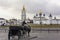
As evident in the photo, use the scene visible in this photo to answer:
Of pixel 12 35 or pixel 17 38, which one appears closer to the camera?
→ pixel 12 35

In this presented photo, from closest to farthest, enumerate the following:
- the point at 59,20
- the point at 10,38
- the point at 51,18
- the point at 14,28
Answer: the point at 14,28 → the point at 10,38 → the point at 59,20 → the point at 51,18

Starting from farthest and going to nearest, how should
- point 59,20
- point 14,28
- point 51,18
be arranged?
point 51,18, point 59,20, point 14,28

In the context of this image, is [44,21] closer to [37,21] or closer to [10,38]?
[37,21]

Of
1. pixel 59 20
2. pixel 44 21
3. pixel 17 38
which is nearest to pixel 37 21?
pixel 44 21

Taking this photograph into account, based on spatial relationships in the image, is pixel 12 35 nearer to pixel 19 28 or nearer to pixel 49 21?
pixel 19 28

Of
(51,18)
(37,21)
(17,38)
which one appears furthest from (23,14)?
(17,38)

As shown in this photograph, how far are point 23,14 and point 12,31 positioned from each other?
338 ft

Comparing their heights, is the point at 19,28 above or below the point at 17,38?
above

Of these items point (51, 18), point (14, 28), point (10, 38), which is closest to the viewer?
point (14, 28)

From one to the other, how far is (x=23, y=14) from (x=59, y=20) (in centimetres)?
2242

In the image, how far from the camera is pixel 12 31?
14250mm

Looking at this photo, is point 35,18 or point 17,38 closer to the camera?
point 17,38

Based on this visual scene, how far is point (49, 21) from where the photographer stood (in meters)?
121

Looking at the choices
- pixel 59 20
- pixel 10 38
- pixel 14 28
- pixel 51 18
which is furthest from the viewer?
pixel 51 18
